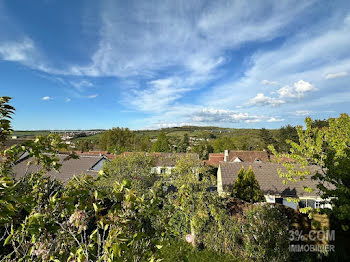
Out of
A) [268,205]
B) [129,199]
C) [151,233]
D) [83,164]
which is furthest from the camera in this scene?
[83,164]

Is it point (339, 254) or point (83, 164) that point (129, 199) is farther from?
point (83, 164)

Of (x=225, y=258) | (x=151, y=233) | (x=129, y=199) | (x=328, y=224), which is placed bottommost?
(x=225, y=258)

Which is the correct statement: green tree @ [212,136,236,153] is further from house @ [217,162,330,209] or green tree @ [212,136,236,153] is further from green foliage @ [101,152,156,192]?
green foliage @ [101,152,156,192]

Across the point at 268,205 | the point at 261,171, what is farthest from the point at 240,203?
the point at 261,171

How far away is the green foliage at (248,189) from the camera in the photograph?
13686 millimetres

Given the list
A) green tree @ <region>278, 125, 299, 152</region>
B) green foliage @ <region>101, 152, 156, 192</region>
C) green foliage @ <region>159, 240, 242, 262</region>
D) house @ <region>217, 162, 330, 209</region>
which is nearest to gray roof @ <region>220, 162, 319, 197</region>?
house @ <region>217, 162, 330, 209</region>

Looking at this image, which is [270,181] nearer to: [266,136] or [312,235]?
[312,235]

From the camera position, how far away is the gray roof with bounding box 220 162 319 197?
16.1 meters

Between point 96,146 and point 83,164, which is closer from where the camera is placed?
point 83,164

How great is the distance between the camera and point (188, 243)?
817cm

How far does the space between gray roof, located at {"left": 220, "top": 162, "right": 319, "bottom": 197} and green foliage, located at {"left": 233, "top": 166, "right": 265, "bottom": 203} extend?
118cm

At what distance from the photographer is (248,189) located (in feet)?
45.5

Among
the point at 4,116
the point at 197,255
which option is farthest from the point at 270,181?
the point at 4,116

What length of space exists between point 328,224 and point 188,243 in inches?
222
